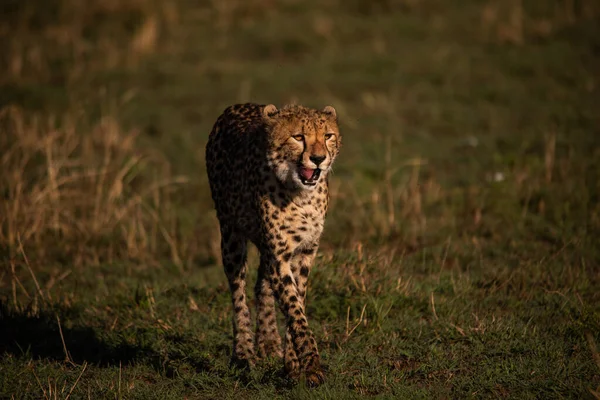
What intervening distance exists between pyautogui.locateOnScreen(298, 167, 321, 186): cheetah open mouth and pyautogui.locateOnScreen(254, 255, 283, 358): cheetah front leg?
35.6 inches

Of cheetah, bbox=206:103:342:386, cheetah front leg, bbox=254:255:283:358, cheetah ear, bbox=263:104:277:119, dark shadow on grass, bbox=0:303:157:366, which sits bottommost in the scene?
dark shadow on grass, bbox=0:303:157:366

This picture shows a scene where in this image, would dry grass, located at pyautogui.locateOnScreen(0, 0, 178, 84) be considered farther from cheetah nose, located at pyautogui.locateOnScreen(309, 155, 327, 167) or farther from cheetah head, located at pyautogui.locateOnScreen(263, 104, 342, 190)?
cheetah nose, located at pyautogui.locateOnScreen(309, 155, 327, 167)

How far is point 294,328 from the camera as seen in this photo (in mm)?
4582

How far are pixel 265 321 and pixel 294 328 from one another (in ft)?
2.60

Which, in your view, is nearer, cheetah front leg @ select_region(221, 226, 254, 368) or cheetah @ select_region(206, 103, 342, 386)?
cheetah @ select_region(206, 103, 342, 386)

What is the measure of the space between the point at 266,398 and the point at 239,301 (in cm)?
96

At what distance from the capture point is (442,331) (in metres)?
5.32

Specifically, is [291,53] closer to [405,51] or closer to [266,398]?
[405,51]

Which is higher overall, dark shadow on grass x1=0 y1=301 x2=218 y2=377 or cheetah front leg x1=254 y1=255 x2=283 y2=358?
cheetah front leg x1=254 y1=255 x2=283 y2=358

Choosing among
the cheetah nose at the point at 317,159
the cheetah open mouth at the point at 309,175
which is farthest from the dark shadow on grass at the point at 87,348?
the cheetah nose at the point at 317,159

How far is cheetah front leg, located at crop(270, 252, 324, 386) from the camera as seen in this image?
4547 mm

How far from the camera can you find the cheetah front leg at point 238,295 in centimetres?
517

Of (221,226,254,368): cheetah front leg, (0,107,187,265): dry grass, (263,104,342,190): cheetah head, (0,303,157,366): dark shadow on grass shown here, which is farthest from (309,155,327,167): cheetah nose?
(0,107,187,265): dry grass

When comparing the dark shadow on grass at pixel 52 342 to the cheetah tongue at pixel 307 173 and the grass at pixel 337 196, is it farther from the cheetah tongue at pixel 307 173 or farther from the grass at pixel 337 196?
the cheetah tongue at pixel 307 173
